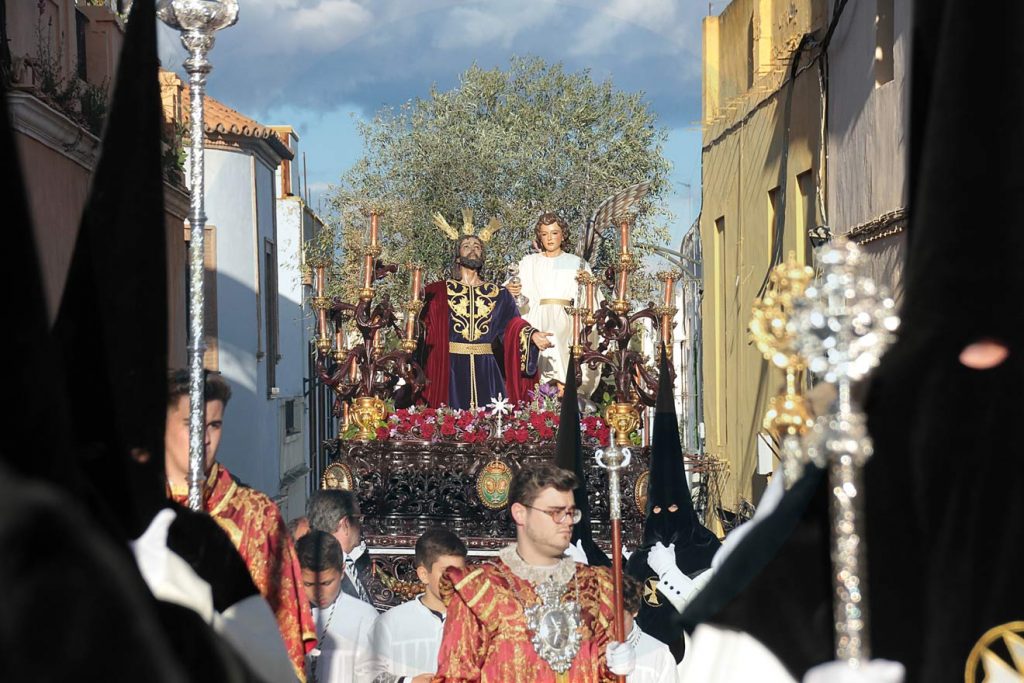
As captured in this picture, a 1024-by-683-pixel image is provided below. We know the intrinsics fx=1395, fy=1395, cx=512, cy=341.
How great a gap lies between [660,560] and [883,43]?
4465mm

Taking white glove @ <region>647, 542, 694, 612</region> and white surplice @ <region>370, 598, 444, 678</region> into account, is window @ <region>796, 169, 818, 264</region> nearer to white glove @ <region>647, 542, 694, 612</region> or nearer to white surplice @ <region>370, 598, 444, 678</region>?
white glove @ <region>647, 542, 694, 612</region>

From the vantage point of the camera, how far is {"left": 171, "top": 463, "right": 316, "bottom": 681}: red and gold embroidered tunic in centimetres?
392

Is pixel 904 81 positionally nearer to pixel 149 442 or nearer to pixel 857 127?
pixel 857 127

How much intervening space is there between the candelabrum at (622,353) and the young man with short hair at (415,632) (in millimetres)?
5186

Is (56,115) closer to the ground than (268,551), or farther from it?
farther from it

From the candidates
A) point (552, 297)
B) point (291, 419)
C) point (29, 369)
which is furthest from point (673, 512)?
point (291, 419)

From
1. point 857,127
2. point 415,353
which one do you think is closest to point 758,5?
point 857,127

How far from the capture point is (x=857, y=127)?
9.53 meters

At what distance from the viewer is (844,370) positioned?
2.13m

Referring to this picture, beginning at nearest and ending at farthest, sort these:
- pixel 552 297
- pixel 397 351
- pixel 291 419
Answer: pixel 397 351 → pixel 552 297 → pixel 291 419

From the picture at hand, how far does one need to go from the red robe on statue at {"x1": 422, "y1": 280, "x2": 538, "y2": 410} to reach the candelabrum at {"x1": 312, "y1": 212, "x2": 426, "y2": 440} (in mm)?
707

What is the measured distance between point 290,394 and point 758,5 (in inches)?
411

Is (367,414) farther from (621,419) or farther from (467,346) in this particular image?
(621,419)

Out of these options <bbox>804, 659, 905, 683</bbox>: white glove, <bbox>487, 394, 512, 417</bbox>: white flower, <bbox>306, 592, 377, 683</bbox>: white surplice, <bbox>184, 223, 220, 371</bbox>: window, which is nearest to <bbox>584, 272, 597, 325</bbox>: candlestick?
<bbox>487, 394, 512, 417</bbox>: white flower
